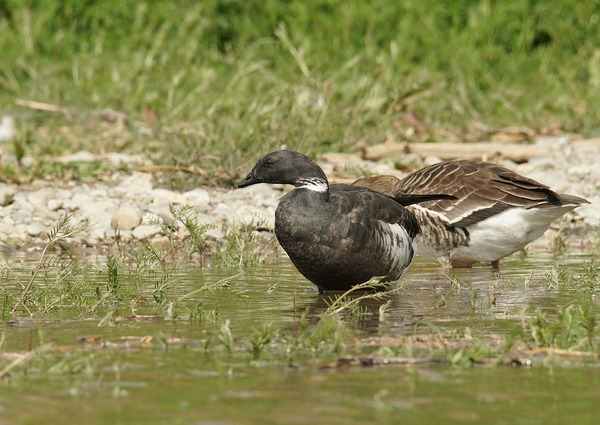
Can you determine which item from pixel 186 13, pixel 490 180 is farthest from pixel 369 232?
pixel 186 13

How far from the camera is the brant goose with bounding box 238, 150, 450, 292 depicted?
25.7 ft

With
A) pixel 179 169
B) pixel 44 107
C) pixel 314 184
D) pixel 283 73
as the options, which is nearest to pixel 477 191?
pixel 314 184

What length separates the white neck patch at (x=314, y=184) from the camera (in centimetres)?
799

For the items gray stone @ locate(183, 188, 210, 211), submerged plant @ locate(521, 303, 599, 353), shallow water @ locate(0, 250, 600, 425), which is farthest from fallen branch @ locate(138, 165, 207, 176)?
submerged plant @ locate(521, 303, 599, 353)

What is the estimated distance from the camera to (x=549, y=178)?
12.3 meters

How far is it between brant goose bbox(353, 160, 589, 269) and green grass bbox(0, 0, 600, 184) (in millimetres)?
2891

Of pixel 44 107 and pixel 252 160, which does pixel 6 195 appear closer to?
pixel 252 160

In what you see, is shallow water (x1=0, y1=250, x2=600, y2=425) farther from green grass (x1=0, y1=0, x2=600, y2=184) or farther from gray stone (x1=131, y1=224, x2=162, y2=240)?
green grass (x1=0, y1=0, x2=600, y2=184)

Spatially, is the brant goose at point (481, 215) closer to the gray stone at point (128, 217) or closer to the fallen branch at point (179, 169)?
the gray stone at point (128, 217)

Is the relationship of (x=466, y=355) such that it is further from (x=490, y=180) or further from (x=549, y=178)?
(x=549, y=178)

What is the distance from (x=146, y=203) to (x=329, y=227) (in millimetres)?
3832

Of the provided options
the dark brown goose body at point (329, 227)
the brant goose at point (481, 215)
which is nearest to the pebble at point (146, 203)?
the dark brown goose body at point (329, 227)

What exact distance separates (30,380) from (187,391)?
0.75 m

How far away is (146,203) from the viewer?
11266 millimetres
